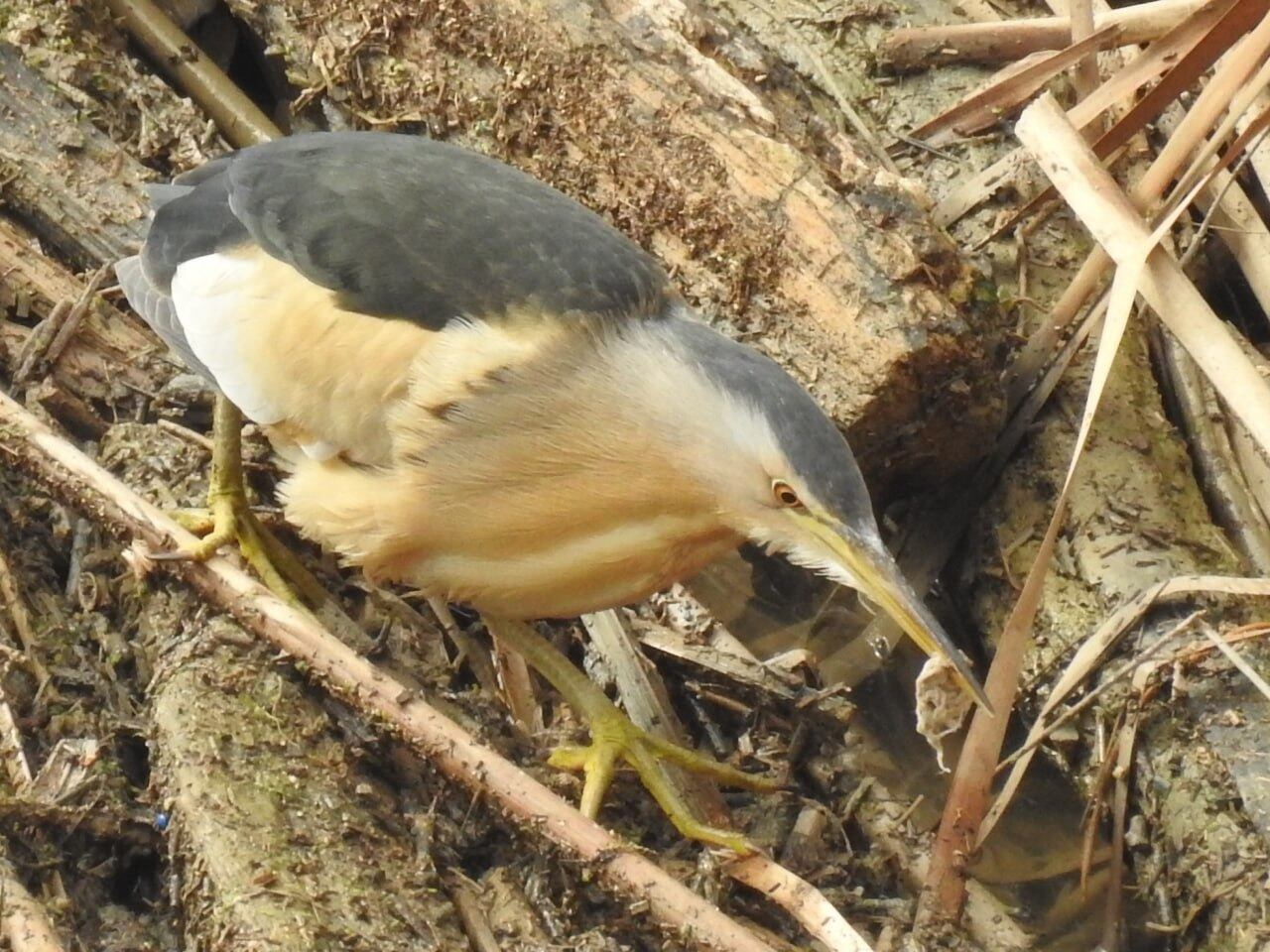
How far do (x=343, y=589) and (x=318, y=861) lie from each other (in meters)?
0.81

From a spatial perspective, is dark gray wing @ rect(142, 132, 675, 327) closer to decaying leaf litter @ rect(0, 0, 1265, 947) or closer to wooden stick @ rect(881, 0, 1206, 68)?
decaying leaf litter @ rect(0, 0, 1265, 947)

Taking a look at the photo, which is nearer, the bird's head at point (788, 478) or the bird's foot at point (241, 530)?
the bird's head at point (788, 478)

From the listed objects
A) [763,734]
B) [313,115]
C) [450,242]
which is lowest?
[763,734]

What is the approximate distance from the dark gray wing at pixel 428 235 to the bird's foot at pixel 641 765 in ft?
2.35

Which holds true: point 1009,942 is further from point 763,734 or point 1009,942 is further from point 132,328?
point 132,328

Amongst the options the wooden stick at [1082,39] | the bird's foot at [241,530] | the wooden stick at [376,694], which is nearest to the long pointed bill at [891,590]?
the wooden stick at [376,694]

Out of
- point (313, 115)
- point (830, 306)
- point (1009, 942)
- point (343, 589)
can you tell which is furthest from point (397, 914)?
point (313, 115)

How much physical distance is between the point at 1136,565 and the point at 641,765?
1.03 m

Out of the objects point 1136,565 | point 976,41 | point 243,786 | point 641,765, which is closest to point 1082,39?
point 976,41

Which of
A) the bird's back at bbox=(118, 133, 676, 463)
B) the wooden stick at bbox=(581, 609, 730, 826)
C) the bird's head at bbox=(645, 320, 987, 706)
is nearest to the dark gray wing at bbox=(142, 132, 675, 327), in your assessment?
the bird's back at bbox=(118, 133, 676, 463)

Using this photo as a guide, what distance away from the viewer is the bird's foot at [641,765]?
2480 mm

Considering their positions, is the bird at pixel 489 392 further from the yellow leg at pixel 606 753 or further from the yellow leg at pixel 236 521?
the yellow leg at pixel 236 521

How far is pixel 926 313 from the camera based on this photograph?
277 centimetres

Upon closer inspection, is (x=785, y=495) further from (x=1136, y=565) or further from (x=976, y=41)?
(x=976, y=41)
